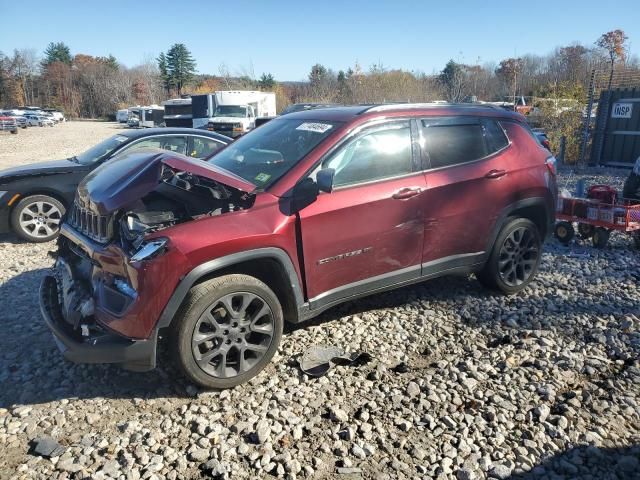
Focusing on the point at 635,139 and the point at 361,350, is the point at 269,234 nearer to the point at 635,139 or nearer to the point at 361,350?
the point at 361,350

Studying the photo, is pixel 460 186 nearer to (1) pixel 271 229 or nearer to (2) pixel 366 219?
(2) pixel 366 219

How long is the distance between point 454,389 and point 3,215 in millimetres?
6550

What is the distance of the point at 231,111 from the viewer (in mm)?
26828

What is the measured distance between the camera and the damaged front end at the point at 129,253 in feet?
10.1

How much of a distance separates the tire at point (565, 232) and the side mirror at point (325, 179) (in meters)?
4.98

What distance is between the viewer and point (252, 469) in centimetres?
276

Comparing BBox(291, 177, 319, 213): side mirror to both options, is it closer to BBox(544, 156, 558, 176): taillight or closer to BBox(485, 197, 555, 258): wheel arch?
BBox(485, 197, 555, 258): wheel arch

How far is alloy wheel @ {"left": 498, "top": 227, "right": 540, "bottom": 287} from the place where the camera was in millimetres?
4914

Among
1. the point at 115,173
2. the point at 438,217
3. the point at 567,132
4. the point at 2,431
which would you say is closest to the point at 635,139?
the point at 567,132

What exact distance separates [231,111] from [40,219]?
68.3 ft

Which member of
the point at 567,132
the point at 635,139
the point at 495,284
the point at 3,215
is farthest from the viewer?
the point at 567,132

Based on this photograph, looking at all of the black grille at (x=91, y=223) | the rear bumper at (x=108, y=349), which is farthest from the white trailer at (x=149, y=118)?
the rear bumper at (x=108, y=349)

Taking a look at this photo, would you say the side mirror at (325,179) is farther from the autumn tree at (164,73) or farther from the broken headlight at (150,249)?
the autumn tree at (164,73)

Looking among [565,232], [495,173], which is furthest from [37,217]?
[565,232]
